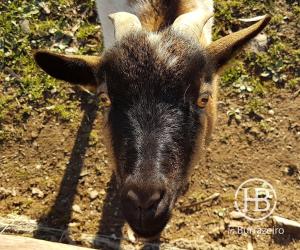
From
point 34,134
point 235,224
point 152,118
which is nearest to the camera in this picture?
point 152,118

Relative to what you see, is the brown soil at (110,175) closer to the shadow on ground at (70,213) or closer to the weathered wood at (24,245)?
the shadow on ground at (70,213)

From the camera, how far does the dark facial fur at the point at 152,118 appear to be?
12.7 feet

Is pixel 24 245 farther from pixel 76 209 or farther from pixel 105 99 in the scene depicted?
pixel 76 209

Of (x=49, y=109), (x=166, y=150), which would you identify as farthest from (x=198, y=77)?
(x=49, y=109)

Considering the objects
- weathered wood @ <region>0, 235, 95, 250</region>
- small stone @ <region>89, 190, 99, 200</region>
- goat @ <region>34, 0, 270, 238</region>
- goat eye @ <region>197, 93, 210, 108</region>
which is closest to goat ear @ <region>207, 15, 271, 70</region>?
goat @ <region>34, 0, 270, 238</region>

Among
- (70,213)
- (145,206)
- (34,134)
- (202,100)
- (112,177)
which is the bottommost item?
(70,213)

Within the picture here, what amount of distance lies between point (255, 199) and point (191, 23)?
3.16 metres

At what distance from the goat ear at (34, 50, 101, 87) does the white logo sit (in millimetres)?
3058

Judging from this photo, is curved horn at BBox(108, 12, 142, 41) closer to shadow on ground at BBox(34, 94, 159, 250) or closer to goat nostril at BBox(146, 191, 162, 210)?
goat nostril at BBox(146, 191, 162, 210)

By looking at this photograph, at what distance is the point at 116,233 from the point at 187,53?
3196mm

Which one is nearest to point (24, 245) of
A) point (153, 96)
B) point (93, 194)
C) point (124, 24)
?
point (153, 96)

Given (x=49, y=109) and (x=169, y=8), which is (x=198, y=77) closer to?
(x=169, y=8)

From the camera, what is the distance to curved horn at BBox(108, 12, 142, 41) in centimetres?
464

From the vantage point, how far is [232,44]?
4.62 m
